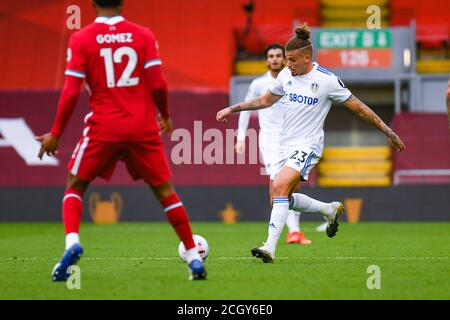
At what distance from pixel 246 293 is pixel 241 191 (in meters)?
11.5

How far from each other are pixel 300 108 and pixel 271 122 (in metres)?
2.86

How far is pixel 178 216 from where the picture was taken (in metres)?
7.13

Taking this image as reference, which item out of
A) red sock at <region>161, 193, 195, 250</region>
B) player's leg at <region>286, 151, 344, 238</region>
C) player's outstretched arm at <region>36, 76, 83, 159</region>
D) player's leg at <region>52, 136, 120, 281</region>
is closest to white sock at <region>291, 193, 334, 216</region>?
player's leg at <region>286, 151, 344, 238</region>

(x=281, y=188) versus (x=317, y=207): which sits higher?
(x=281, y=188)

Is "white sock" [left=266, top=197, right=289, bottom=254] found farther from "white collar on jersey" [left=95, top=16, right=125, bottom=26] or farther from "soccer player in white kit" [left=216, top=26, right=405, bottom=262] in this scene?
"white collar on jersey" [left=95, top=16, right=125, bottom=26]

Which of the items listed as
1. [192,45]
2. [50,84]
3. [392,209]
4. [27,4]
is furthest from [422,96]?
[27,4]

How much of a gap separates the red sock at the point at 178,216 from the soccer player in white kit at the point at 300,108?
1.81m

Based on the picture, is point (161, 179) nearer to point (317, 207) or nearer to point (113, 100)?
point (113, 100)

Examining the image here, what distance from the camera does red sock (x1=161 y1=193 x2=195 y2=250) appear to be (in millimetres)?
7108

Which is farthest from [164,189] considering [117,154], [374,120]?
[374,120]

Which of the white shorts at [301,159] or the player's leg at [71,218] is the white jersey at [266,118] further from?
the player's leg at [71,218]

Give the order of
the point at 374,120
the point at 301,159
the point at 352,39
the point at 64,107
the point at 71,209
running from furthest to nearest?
the point at 352,39 → the point at 301,159 → the point at 374,120 → the point at 71,209 → the point at 64,107

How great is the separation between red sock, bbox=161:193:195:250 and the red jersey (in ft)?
1.64

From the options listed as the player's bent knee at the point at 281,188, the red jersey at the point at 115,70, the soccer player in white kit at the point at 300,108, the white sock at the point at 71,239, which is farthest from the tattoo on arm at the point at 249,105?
the white sock at the point at 71,239
